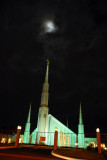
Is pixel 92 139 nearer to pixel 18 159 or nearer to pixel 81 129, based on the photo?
pixel 81 129

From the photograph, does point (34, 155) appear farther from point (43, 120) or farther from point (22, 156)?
point (43, 120)

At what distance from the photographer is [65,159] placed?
5.34m

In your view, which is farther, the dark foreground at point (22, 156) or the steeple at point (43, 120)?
the steeple at point (43, 120)

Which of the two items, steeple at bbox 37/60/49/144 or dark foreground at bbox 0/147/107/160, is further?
steeple at bbox 37/60/49/144

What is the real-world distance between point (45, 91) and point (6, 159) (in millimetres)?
23441

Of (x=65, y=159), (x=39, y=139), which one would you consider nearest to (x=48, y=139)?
(x=39, y=139)

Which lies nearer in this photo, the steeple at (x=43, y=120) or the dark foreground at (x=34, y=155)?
the dark foreground at (x=34, y=155)

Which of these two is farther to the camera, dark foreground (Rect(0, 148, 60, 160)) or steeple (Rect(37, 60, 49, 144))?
steeple (Rect(37, 60, 49, 144))

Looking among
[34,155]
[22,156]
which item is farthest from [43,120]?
[22,156]

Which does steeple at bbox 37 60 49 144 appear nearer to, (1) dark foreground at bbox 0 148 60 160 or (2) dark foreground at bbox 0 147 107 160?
(2) dark foreground at bbox 0 147 107 160

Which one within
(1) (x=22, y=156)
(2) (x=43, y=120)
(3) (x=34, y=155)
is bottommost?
(3) (x=34, y=155)

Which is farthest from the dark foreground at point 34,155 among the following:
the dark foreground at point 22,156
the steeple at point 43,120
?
the steeple at point 43,120

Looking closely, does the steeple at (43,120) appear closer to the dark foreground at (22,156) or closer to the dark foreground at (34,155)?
the dark foreground at (34,155)

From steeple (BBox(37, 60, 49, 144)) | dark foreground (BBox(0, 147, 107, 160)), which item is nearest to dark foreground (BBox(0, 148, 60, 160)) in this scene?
dark foreground (BBox(0, 147, 107, 160))
